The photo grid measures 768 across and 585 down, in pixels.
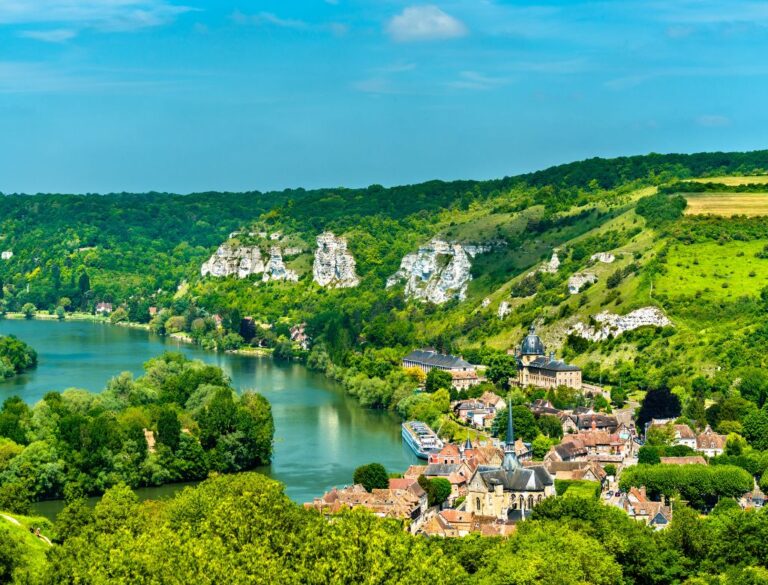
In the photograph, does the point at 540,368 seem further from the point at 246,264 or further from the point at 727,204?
the point at 246,264

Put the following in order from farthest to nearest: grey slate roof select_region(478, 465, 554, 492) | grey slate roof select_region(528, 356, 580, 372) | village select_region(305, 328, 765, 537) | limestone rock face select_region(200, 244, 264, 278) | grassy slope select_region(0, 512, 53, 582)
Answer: limestone rock face select_region(200, 244, 264, 278) → grey slate roof select_region(528, 356, 580, 372) → grey slate roof select_region(478, 465, 554, 492) → village select_region(305, 328, 765, 537) → grassy slope select_region(0, 512, 53, 582)

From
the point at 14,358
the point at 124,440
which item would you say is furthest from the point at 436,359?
the point at 124,440

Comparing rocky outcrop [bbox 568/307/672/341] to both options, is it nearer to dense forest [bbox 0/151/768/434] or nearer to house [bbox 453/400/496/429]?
dense forest [bbox 0/151/768/434]

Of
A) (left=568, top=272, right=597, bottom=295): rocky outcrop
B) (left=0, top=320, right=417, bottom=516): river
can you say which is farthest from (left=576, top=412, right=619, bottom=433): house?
(left=568, top=272, right=597, bottom=295): rocky outcrop

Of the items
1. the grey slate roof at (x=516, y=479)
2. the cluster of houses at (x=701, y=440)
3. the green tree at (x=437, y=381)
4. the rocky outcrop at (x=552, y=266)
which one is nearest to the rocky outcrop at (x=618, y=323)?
the green tree at (x=437, y=381)

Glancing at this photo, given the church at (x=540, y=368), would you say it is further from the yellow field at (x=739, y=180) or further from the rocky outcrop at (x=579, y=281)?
the yellow field at (x=739, y=180)

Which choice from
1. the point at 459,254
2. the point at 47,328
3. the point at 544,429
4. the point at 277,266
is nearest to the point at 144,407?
the point at 544,429
